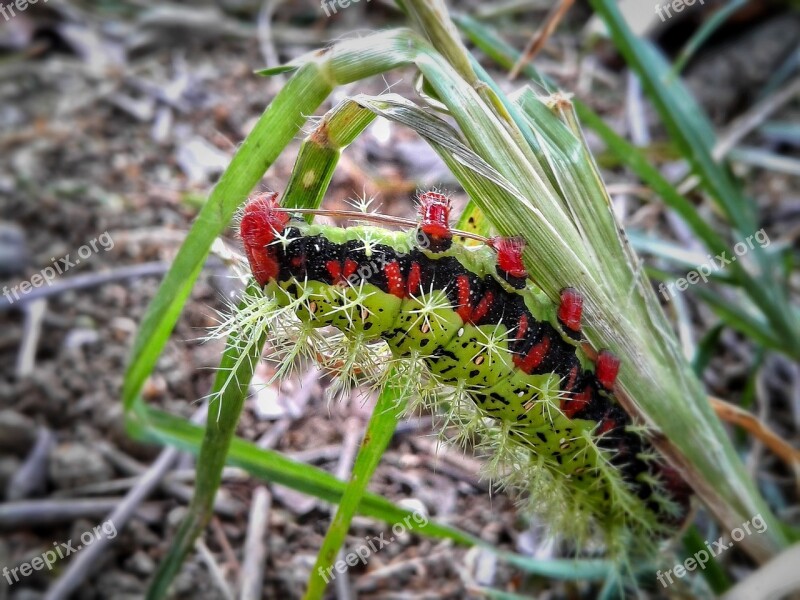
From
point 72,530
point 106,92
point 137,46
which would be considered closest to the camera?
point 72,530

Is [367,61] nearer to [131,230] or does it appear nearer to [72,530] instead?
[72,530]

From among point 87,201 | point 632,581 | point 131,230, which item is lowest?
point 632,581

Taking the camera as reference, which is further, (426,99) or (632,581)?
(632,581)

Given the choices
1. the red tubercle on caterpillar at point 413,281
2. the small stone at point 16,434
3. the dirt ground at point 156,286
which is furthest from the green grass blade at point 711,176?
the small stone at point 16,434

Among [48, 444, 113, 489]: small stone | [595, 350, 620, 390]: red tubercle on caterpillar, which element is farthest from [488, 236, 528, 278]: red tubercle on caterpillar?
[48, 444, 113, 489]: small stone

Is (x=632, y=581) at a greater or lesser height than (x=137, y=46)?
lesser

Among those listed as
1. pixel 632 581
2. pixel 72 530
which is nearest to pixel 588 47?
pixel 632 581
